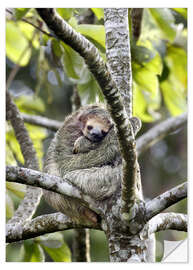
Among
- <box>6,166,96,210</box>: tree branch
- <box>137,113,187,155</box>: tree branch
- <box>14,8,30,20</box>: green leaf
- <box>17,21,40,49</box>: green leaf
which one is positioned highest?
<box>17,21,40,49</box>: green leaf

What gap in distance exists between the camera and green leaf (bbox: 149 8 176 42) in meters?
2.59

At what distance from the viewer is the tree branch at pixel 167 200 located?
166 centimetres

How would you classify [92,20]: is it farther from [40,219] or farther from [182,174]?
[40,219]

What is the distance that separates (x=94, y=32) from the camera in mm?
2396

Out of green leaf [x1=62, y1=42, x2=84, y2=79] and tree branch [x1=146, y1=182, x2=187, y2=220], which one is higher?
green leaf [x1=62, y1=42, x2=84, y2=79]

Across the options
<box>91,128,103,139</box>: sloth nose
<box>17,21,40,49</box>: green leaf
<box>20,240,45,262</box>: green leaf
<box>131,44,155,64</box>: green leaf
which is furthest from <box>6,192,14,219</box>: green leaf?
<box>17,21,40,49</box>: green leaf

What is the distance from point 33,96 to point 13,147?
1.84ft

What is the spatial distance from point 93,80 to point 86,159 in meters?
0.60

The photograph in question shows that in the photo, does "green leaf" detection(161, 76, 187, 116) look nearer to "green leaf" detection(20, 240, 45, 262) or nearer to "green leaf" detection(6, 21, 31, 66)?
"green leaf" detection(6, 21, 31, 66)

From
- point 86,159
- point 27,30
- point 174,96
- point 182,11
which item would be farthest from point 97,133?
point 27,30

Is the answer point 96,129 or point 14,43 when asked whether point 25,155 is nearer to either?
point 96,129

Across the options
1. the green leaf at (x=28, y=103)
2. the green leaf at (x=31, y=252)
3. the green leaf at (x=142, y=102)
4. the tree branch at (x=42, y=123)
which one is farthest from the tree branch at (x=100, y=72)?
the green leaf at (x=28, y=103)

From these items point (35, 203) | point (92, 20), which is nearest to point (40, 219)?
point (35, 203)

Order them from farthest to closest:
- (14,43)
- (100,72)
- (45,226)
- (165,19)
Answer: (14,43)
(165,19)
(45,226)
(100,72)
